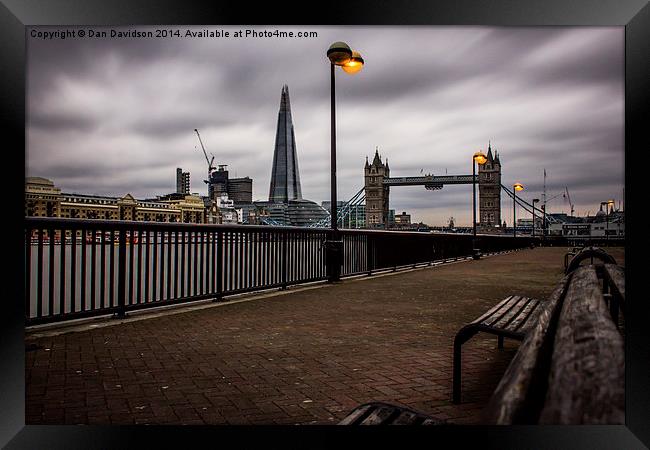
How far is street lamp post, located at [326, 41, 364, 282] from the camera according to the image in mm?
8578

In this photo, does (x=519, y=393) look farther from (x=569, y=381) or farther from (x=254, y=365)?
(x=254, y=365)

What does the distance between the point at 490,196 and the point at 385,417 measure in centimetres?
5532

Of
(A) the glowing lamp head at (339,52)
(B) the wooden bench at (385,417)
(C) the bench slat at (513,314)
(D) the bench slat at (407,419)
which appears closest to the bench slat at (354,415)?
(B) the wooden bench at (385,417)

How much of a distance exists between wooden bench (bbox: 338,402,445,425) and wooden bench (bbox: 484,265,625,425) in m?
0.59

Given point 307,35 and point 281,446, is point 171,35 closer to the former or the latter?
point 307,35

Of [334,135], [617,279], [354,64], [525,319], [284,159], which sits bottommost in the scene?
[525,319]

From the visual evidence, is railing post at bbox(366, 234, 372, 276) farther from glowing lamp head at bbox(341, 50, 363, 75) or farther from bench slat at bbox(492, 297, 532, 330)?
bench slat at bbox(492, 297, 532, 330)

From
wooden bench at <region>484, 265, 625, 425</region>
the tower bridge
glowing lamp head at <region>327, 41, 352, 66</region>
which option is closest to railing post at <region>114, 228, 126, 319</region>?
wooden bench at <region>484, 265, 625, 425</region>

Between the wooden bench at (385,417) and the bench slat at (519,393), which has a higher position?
the bench slat at (519,393)

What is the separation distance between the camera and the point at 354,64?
356 inches

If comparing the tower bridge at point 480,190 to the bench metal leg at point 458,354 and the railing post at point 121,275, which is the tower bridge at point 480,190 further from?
the bench metal leg at point 458,354

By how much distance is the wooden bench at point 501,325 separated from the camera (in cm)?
270

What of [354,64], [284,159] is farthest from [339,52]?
[284,159]
